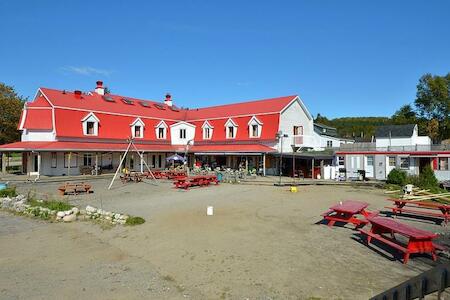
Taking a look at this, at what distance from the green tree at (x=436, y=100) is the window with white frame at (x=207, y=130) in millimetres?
42114

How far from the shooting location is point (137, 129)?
3869 cm

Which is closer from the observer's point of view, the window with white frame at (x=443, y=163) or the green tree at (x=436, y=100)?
the window with white frame at (x=443, y=163)

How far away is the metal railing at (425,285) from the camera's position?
5.59ft

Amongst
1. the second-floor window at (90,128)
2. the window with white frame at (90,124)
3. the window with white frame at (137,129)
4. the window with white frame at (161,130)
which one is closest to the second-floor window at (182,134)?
the window with white frame at (161,130)

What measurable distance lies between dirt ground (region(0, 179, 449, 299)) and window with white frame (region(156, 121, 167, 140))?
26453 millimetres

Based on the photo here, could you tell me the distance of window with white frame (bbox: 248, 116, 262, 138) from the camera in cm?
3566

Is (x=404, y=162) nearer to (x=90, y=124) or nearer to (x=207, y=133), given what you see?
(x=207, y=133)

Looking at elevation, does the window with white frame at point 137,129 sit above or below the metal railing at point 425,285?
above

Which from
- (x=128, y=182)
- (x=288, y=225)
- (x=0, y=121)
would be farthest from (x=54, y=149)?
(x=288, y=225)

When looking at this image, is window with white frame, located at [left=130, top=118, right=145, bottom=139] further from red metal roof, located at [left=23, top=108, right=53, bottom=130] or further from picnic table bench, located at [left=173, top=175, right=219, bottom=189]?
picnic table bench, located at [left=173, top=175, right=219, bottom=189]

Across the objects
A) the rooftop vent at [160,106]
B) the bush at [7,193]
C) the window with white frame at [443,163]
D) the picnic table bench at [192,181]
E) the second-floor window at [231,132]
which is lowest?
the bush at [7,193]

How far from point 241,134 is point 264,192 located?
55.7 ft

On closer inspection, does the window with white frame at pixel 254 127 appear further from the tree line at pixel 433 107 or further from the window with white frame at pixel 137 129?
the tree line at pixel 433 107

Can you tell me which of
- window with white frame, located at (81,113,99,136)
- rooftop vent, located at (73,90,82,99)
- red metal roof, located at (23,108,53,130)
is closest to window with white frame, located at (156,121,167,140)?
window with white frame, located at (81,113,99,136)
